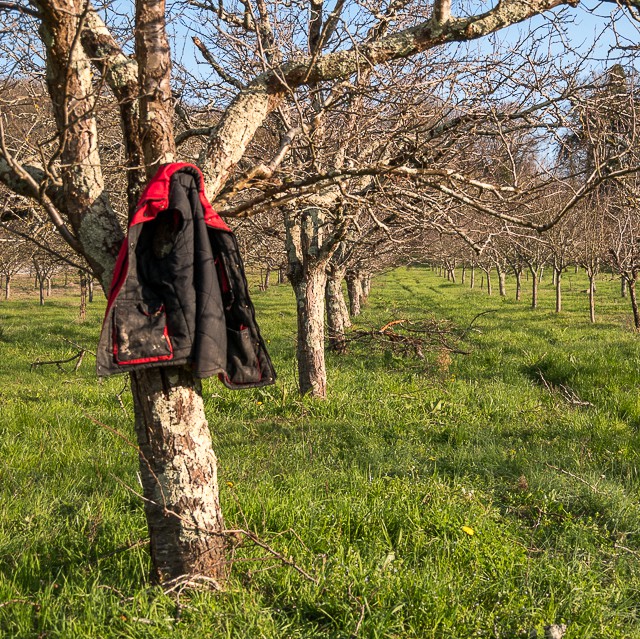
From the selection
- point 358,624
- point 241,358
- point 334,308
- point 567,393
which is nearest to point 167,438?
point 241,358

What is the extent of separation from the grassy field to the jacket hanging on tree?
1.13 metres

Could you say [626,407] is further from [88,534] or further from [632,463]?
[88,534]

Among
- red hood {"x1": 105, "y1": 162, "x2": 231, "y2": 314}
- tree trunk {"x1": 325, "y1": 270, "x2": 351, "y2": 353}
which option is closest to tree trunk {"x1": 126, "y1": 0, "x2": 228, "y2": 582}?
red hood {"x1": 105, "y1": 162, "x2": 231, "y2": 314}

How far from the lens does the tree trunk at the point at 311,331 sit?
739 cm

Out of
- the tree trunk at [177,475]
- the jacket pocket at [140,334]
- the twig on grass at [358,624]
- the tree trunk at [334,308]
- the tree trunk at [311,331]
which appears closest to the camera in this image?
the jacket pocket at [140,334]

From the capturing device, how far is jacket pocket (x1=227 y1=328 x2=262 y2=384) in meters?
2.66

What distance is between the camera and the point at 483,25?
3.10 meters

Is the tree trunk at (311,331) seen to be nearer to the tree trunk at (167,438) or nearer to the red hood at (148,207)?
the tree trunk at (167,438)

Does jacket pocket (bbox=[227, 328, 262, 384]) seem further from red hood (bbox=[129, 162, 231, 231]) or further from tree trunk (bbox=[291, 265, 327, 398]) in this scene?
tree trunk (bbox=[291, 265, 327, 398])

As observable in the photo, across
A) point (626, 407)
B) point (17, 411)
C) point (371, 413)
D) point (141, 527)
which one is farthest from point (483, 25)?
point (17, 411)

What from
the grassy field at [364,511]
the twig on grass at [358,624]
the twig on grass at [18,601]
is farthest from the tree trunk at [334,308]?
the twig on grass at [18,601]

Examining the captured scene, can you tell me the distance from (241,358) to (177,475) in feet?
2.15

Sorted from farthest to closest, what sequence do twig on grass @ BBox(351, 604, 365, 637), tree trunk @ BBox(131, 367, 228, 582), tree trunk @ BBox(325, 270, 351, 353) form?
1. tree trunk @ BBox(325, 270, 351, 353)
2. tree trunk @ BBox(131, 367, 228, 582)
3. twig on grass @ BBox(351, 604, 365, 637)

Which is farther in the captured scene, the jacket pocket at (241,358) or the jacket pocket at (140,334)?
the jacket pocket at (241,358)
